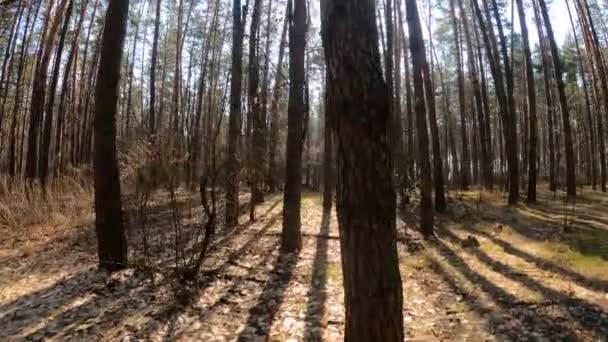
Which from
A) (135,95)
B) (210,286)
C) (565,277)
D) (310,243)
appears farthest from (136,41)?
(565,277)

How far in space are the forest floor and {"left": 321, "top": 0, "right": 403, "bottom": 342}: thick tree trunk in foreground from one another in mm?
1438

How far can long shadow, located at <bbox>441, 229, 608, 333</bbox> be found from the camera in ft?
13.9

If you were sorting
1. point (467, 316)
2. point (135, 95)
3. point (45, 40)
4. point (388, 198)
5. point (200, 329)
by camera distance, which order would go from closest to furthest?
point (388, 198) < point (200, 329) < point (467, 316) < point (45, 40) < point (135, 95)

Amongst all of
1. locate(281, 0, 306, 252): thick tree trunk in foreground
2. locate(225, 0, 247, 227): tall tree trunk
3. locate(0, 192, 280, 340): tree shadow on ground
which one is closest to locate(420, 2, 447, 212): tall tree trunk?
locate(281, 0, 306, 252): thick tree trunk in foreground

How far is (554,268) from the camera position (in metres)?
6.04

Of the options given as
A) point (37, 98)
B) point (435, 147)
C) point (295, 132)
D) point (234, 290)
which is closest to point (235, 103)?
point (295, 132)

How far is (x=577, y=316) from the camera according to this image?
438 centimetres

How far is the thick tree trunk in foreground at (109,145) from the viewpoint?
590cm

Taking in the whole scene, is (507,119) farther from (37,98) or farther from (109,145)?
(37,98)

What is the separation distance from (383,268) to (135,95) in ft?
105

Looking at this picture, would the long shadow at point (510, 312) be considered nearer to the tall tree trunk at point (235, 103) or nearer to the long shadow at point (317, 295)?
the long shadow at point (317, 295)

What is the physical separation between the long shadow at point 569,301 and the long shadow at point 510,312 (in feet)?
0.76

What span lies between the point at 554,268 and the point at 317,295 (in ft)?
10.5

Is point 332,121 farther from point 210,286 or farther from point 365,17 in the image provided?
point 210,286
